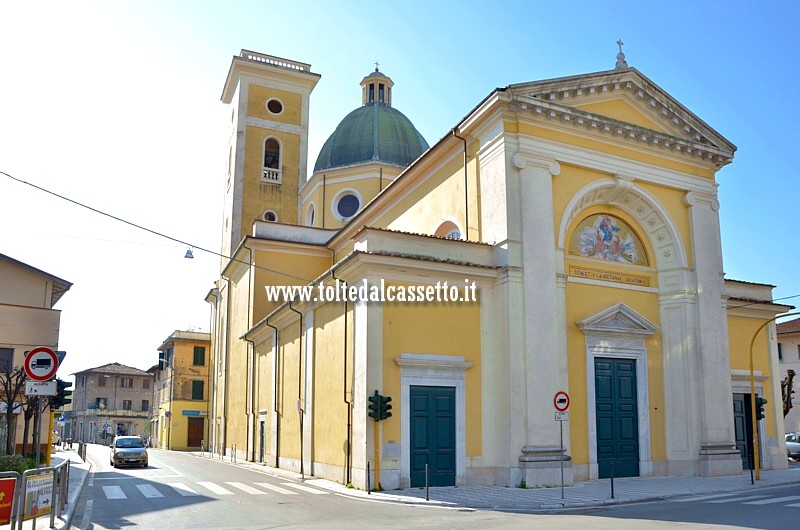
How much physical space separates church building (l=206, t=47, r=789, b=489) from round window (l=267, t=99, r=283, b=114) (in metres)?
15.2

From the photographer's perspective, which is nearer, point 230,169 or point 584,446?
point 584,446

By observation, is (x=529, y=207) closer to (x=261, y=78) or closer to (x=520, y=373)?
(x=520, y=373)

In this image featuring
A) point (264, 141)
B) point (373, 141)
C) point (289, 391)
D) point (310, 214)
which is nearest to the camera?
point (289, 391)

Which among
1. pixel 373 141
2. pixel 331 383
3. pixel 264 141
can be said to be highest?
pixel 264 141

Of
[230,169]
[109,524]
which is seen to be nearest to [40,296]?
[230,169]

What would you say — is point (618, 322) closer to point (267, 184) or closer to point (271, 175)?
point (267, 184)

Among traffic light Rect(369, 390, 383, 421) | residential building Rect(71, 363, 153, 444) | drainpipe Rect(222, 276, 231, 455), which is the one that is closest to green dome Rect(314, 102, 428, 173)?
drainpipe Rect(222, 276, 231, 455)

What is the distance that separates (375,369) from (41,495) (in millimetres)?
8475

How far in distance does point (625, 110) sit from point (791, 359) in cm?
3061

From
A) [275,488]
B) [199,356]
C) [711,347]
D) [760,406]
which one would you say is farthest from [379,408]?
[199,356]

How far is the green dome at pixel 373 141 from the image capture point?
37344 mm

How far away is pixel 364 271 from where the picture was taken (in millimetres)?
17875

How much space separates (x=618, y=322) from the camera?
20984 millimetres

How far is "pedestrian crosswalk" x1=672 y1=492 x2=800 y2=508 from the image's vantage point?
13.6 m
